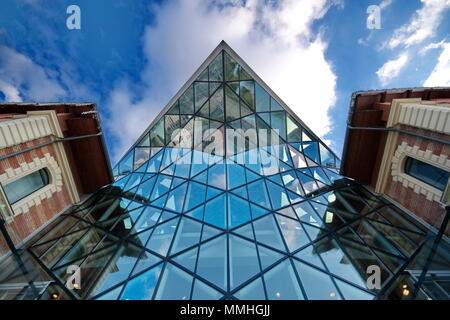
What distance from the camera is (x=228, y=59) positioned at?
14812 mm

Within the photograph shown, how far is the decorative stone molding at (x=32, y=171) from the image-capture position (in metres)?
7.54

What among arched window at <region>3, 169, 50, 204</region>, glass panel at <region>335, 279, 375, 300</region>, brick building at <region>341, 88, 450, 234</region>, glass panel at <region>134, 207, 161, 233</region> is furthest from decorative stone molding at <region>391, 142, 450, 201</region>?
arched window at <region>3, 169, 50, 204</region>

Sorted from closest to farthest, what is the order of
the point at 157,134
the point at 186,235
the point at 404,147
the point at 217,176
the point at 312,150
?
the point at 186,235 → the point at 404,147 → the point at 217,176 → the point at 312,150 → the point at 157,134

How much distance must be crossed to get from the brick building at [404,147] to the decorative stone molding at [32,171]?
14.4 metres

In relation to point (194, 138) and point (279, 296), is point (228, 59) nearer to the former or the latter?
point (194, 138)

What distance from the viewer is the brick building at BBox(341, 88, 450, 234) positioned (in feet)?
25.2

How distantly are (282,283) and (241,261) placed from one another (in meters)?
1.46

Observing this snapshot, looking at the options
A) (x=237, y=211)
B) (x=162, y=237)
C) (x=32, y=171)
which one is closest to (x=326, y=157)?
(x=237, y=211)

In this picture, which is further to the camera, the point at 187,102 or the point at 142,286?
the point at 187,102

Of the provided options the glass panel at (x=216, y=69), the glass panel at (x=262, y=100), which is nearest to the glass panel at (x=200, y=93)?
the glass panel at (x=216, y=69)

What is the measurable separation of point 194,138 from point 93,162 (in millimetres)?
6620

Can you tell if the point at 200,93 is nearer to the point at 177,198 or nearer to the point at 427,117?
the point at 177,198

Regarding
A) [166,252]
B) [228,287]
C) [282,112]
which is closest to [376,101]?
[282,112]

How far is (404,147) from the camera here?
361 inches
